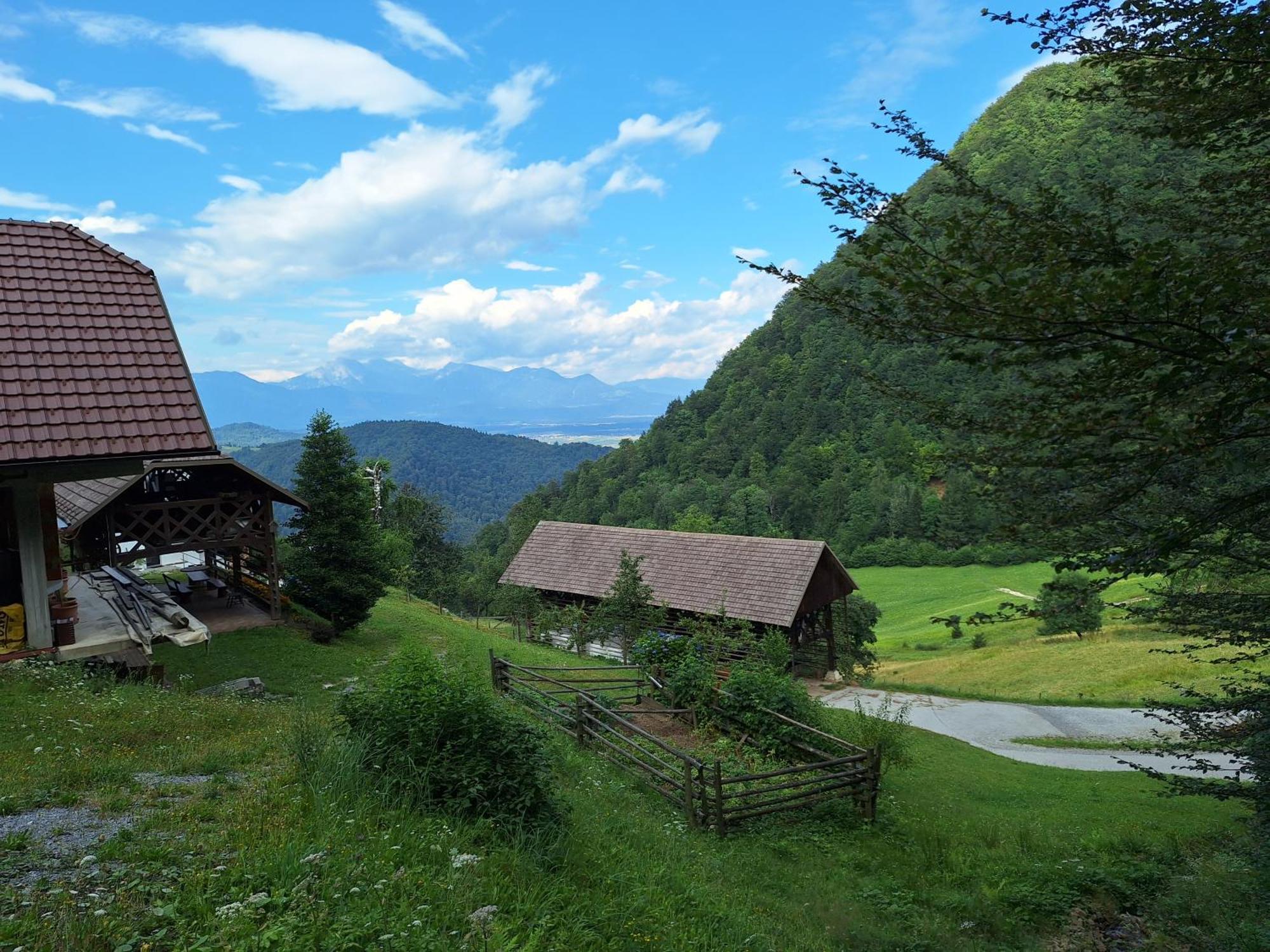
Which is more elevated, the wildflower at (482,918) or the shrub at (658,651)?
the wildflower at (482,918)

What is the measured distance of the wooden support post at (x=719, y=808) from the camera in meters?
9.72

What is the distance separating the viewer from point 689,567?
27906mm

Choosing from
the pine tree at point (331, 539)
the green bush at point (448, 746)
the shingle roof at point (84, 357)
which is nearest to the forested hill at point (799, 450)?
the pine tree at point (331, 539)

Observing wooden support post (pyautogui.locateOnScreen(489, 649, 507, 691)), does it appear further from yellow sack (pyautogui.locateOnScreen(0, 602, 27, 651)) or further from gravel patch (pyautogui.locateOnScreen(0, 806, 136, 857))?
gravel patch (pyautogui.locateOnScreen(0, 806, 136, 857))

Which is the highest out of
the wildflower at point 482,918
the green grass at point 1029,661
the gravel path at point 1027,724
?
the wildflower at point 482,918

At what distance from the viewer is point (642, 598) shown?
2673 centimetres

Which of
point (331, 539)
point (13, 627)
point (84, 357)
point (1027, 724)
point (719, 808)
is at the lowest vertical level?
point (1027, 724)

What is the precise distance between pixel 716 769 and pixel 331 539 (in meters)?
14.6

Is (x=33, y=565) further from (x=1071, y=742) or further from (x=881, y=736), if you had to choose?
(x=1071, y=742)

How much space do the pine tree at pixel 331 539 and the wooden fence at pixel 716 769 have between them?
784 cm

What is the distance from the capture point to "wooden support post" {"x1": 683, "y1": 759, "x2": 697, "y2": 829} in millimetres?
9836

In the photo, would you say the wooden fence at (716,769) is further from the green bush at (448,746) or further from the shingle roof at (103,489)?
the shingle roof at (103,489)

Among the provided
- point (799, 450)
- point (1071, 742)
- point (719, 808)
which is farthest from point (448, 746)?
point (799, 450)

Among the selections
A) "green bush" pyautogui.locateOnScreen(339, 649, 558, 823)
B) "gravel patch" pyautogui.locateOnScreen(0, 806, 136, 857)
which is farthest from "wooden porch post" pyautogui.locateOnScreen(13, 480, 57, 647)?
"green bush" pyautogui.locateOnScreen(339, 649, 558, 823)
